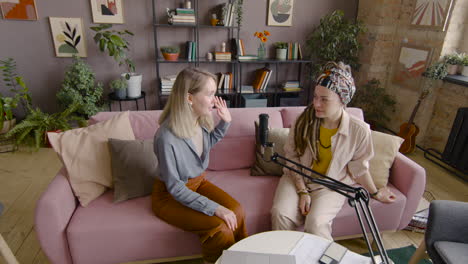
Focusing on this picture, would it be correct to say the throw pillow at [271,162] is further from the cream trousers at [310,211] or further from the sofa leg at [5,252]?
the sofa leg at [5,252]

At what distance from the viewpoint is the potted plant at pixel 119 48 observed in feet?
A: 10.5

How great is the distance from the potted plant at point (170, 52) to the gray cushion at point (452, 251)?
10.2 feet

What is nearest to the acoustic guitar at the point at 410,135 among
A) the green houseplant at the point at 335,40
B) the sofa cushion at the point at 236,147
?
the green houseplant at the point at 335,40

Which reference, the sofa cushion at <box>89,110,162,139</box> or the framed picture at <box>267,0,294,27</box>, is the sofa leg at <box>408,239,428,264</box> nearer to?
the sofa cushion at <box>89,110,162,139</box>

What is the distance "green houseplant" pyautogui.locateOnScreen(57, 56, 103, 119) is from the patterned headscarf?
8.88 ft

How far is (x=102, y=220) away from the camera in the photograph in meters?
1.51

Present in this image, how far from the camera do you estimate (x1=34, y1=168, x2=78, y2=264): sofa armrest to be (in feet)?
4.52

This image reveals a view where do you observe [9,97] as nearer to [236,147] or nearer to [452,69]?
[236,147]

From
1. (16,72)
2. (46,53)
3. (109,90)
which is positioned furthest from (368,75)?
(16,72)

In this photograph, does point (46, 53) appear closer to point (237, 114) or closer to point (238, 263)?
point (237, 114)

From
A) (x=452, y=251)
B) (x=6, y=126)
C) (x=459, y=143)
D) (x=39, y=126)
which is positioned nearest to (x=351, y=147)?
(x=452, y=251)

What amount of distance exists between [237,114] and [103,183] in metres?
0.95

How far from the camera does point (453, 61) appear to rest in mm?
2975

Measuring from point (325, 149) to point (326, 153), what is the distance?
0.07 ft
